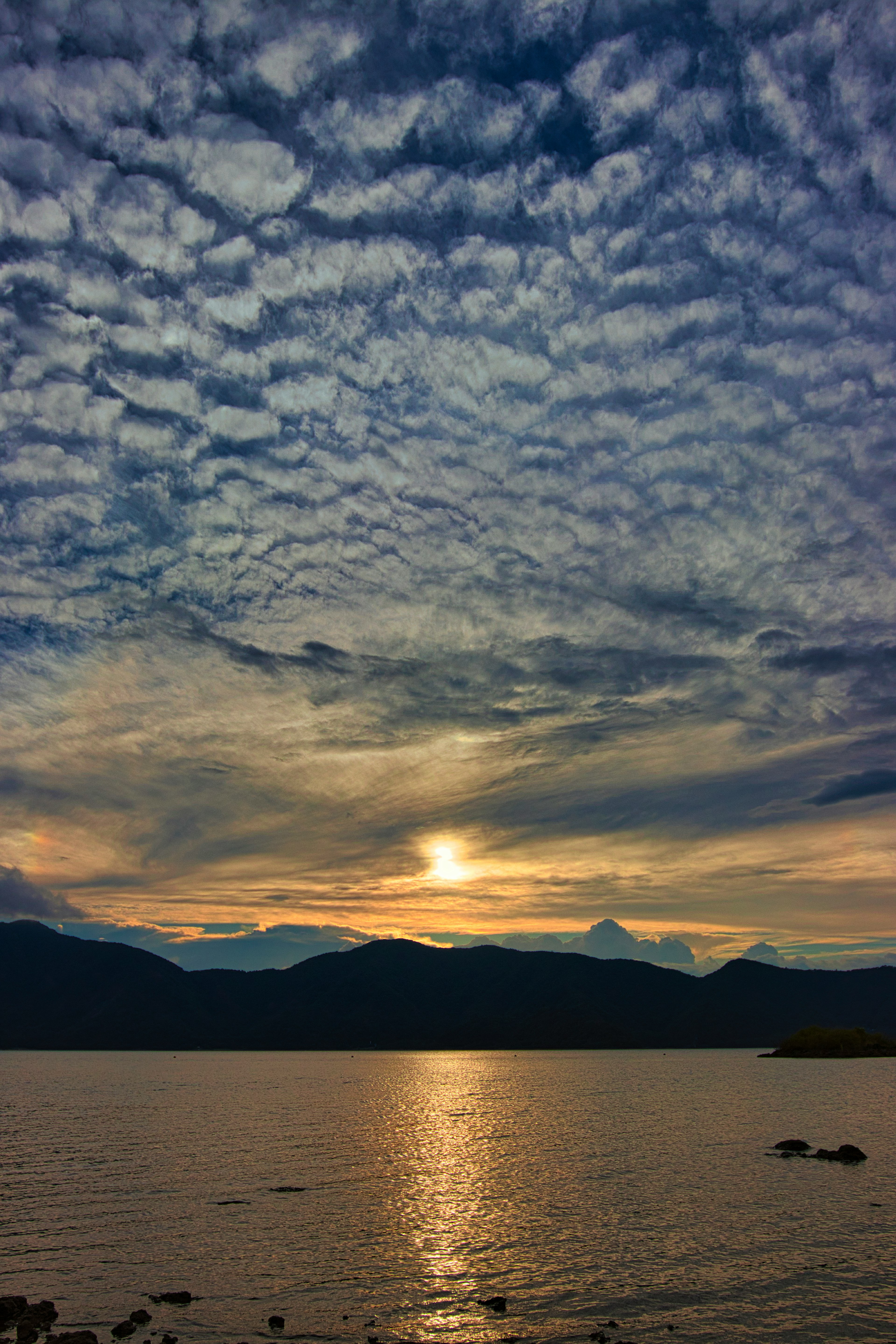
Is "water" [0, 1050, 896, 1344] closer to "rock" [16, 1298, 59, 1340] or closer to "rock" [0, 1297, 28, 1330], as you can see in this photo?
"rock" [16, 1298, 59, 1340]

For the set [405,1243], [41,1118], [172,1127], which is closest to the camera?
[405,1243]

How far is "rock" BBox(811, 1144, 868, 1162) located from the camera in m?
81.4

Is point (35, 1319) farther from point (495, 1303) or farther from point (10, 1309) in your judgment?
point (495, 1303)

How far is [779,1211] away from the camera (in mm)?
58500

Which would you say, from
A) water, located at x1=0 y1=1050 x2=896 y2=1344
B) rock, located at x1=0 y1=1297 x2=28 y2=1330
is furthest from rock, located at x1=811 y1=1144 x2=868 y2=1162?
rock, located at x1=0 y1=1297 x2=28 y2=1330

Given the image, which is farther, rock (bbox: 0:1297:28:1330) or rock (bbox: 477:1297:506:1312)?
rock (bbox: 477:1297:506:1312)

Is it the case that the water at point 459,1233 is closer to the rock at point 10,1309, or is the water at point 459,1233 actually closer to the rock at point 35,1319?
the rock at point 35,1319

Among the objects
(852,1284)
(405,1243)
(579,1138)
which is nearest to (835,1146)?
(579,1138)

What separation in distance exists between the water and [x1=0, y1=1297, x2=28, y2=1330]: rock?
1.99 m

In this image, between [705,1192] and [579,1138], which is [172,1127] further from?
[705,1192]

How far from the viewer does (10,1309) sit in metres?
36.8

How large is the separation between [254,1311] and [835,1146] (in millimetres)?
83496

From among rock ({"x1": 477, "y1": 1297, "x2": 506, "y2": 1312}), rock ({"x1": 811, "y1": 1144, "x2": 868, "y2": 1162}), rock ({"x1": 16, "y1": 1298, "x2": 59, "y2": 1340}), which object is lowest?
rock ({"x1": 811, "y1": 1144, "x2": 868, "y2": 1162})

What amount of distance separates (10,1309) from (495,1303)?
23498 mm
